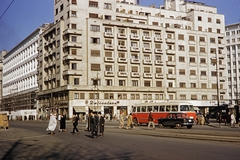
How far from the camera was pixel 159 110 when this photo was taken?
37.3 m

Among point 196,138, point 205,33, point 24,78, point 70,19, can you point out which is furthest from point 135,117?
point 24,78

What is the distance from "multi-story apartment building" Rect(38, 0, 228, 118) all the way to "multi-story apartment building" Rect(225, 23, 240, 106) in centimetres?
3712

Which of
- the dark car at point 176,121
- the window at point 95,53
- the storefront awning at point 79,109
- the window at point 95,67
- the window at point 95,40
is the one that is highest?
the window at point 95,40

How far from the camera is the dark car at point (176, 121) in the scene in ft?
107

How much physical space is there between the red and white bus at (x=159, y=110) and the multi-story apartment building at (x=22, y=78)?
161 feet

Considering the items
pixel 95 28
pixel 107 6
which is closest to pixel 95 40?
pixel 95 28

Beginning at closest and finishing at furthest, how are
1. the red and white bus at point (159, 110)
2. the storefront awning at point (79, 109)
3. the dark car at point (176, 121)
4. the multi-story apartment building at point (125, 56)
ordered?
the dark car at point (176, 121) < the red and white bus at point (159, 110) < the storefront awning at point (79, 109) < the multi-story apartment building at point (125, 56)

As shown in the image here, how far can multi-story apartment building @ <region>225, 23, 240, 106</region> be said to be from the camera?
388 feet

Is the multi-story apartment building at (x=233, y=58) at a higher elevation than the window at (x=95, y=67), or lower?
higher

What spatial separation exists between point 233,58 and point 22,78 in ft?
243

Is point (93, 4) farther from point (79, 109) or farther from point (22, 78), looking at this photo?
point (22, 78)

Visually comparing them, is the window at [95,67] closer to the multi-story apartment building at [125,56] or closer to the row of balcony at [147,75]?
the multi-story apartment building at [125,56]

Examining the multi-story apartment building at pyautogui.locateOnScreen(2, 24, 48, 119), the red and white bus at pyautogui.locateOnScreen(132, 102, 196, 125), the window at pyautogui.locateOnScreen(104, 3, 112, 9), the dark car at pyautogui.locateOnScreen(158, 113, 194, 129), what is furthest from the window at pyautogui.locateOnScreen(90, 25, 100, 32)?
the dark car at pyautogui.locateOnScreen(158, 113, 194, 129)

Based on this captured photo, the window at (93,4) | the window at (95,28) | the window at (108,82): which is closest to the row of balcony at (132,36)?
the window at (95,28)
